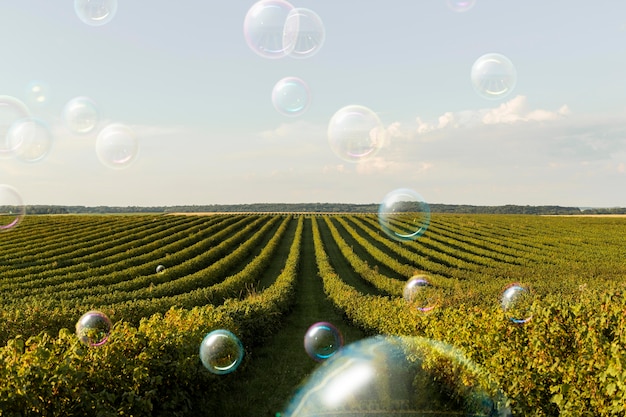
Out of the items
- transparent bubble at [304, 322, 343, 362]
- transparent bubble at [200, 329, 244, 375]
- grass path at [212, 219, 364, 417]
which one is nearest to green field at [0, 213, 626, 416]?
grass path at [212, 219, 364, 417]

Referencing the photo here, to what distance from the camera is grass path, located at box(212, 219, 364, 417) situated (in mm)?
9992

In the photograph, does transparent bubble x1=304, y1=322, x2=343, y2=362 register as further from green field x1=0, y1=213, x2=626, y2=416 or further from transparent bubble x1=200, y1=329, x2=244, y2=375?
transparent bubble x1=200, y1=329, x2=244, y2=375

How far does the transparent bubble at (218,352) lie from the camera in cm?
889

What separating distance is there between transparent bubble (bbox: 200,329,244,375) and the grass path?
115cm

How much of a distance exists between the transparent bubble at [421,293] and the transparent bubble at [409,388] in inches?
118

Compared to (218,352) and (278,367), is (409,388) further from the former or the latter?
(278,367)

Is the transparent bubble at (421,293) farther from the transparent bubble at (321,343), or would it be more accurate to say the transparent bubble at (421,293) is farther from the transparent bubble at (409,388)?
the transparent bubble at (321,343)

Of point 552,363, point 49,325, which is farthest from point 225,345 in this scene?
point 49,325

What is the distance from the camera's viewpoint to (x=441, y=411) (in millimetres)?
9055

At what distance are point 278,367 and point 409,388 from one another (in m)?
5.09

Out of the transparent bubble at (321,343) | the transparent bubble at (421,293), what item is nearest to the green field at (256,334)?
the transparent bubble at (421,293)

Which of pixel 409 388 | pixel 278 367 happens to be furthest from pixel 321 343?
pixel 409 388

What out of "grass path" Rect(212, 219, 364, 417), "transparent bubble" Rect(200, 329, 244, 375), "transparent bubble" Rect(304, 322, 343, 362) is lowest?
"grass path" Rect(212, 219, 364, 417)

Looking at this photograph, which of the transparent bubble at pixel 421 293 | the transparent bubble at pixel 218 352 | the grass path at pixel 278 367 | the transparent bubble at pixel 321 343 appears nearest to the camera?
the transparent bubble at pixel 218 352
